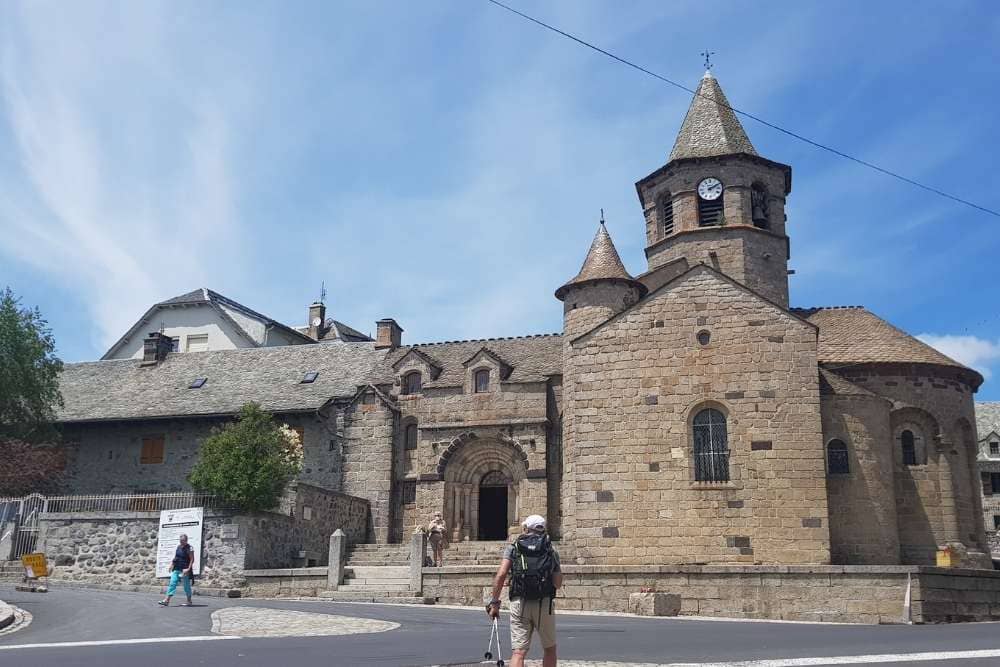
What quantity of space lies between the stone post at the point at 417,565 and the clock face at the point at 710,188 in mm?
15902

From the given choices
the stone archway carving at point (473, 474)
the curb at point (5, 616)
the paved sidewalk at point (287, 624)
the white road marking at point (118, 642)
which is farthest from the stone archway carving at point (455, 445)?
the white road marking at point (118, 642)

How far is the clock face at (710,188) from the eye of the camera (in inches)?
1232

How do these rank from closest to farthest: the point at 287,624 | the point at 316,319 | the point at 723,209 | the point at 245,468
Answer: the point at 287,624, the point at 245,468, the point at 723,209, the point at 316,319

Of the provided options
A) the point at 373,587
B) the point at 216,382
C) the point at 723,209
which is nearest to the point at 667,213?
the point at 723,209

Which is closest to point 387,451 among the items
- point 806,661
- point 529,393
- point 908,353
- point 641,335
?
point 529,393

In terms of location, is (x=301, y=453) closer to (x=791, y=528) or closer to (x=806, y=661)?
(x=791, y=528)

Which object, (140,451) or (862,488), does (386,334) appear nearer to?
(140,451)

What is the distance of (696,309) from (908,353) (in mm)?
6835

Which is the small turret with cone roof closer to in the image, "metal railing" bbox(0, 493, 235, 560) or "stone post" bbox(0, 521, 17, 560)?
"metal railing" bbox(0, 493, 235, 560)

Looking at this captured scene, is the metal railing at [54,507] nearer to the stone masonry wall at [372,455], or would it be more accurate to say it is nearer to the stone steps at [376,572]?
the stone steps at [376,572]

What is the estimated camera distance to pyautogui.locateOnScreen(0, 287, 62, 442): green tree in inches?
1207

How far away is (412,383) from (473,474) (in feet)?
12.7

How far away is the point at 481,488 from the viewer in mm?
29703

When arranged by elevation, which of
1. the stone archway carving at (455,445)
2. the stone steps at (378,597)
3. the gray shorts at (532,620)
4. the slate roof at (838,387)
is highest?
the slate roof at (838,387)
